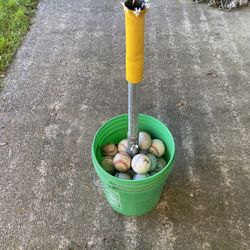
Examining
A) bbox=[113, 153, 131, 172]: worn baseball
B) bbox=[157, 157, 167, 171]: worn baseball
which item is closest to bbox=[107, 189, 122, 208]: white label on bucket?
bbox=[113, 153, 131, 172]: worn baseball

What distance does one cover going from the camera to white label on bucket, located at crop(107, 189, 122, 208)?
1.47 meters

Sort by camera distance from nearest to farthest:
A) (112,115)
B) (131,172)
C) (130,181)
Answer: (130,181)
(131,172)
(112,115)

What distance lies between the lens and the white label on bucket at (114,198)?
1.47m

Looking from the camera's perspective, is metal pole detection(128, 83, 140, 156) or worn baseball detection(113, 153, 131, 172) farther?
worn baseball detection(113, 153, 131, 172)

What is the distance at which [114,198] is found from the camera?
1.52 m

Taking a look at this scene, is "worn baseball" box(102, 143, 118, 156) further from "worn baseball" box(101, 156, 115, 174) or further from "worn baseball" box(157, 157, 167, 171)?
"worn baseball" box(157, 157, 167, 171)

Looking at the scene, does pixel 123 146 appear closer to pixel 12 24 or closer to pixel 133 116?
pixel 133 116

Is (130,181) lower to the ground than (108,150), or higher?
higher

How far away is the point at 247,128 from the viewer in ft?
6.68

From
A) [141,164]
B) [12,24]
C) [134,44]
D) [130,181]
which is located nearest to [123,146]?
[141,164]

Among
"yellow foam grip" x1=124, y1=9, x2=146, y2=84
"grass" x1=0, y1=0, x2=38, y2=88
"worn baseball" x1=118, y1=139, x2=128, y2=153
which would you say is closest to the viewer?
"yellow foam grip" x1=124, y1=9, x2=146, y2=84

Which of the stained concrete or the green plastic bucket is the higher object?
the green plastic bucket

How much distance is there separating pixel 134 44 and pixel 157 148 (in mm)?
539

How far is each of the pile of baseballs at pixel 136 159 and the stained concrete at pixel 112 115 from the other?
0.91ft
